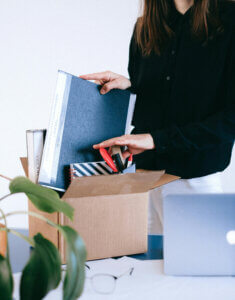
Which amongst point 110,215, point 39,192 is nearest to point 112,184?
point 110,215

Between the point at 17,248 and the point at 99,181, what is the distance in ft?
1.21

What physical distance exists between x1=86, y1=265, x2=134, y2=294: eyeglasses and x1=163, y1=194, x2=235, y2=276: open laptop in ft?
0.41

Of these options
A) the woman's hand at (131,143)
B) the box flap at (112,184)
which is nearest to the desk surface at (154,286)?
the box flap at (112,184)

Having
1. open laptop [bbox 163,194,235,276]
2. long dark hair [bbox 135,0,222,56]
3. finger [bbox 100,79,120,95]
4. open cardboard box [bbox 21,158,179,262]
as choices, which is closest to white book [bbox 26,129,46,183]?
open cardboard box [bbox 21,158,179,262]

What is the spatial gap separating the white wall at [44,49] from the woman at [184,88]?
1190mm

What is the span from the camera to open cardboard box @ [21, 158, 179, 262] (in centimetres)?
82

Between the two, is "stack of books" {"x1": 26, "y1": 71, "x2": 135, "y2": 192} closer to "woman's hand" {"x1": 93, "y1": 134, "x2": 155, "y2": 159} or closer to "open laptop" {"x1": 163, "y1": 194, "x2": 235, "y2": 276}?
"woman's hand" {"x1": 93, "y1": 134, "x2": 155, "y2": 159}

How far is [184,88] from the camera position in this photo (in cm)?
125

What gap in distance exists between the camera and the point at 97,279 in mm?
785

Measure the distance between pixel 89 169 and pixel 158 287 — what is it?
338 millimetres

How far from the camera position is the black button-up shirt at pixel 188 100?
113 cm

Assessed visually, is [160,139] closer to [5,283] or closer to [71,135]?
[71,135]

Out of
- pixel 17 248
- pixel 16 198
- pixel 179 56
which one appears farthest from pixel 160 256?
pixel 16 198

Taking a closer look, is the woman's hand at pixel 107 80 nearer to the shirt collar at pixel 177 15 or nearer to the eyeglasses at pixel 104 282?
the shirt collar at pixel 177 15
